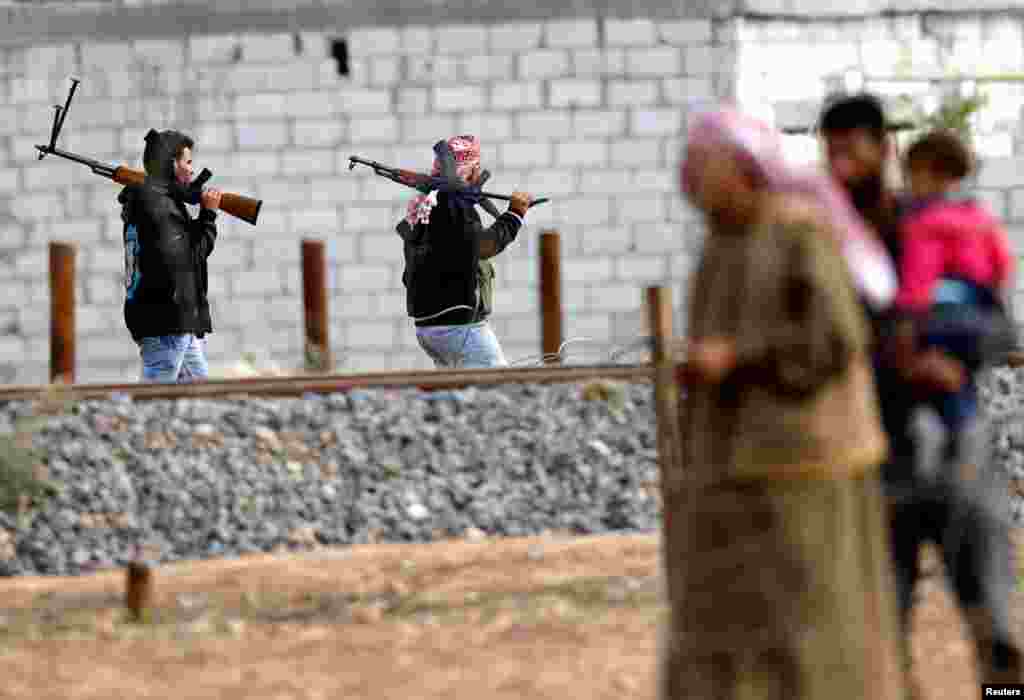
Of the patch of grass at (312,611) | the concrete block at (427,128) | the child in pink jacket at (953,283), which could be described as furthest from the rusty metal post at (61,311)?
the child in pink jacket at (953,283)

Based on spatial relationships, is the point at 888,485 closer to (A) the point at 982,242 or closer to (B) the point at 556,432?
(A) the point at 982,242

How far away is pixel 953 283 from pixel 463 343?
678 cm

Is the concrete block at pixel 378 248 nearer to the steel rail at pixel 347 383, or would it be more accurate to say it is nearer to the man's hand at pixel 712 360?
the steel rail at pixel 347 383

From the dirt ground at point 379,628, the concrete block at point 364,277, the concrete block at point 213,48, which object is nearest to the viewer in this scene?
the dirt ground at point 379,628

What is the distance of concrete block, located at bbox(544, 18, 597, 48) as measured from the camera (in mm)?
17375

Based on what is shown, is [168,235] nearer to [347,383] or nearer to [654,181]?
[347,383]

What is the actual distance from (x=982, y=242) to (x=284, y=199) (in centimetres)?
1273

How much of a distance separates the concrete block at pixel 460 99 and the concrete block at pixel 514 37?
1.17 feet

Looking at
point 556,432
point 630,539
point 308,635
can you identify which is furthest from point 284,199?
point 308,635

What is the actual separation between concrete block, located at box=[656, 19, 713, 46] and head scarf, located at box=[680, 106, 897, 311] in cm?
1279

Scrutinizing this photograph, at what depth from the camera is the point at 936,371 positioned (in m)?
5.02

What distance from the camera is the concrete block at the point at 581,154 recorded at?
17344 millimetres

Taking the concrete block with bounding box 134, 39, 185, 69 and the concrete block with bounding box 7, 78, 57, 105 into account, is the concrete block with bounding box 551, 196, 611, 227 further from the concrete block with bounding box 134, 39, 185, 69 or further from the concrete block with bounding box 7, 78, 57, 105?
the concrete block with bounding box 7, 78, 57, 105

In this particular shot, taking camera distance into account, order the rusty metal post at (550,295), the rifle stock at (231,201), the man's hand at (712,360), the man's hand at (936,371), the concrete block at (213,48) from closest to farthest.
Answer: the man's hand at (712,360), the man's hand at (936,371), the rifle stock at (231,201), the rusty metal post at (550,295), the concrete block at (213,48)
